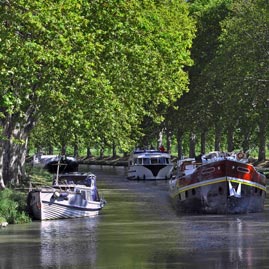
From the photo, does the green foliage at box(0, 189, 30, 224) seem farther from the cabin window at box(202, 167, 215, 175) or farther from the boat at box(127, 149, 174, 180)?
the boat at box(127, 149, 174, 180)

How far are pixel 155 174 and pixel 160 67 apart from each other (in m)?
26.9

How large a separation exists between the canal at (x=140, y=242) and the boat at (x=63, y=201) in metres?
0.56

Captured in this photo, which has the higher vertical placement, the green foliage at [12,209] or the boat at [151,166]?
the boat at [151,166]

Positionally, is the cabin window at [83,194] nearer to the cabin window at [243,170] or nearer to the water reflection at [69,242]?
the water reflection at [69,242]

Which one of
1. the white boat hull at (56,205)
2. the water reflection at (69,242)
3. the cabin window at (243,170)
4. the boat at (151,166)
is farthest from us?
the boat at (151,166)

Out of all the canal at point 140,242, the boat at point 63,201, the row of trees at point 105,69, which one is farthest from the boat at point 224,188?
the row of trees at point 105,69

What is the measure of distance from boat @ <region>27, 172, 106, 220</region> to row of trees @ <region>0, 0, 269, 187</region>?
282 centimetres

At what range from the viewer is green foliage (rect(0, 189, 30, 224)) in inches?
1224

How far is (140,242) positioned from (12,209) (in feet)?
24.8

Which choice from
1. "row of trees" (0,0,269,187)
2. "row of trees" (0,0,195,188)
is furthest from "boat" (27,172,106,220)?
"row of trees" (0,0,269,187)

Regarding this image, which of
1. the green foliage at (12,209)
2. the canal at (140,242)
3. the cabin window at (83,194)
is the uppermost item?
the cabin window at (83,194)

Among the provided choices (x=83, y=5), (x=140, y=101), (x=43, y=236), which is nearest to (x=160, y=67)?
(x=140, y=101)

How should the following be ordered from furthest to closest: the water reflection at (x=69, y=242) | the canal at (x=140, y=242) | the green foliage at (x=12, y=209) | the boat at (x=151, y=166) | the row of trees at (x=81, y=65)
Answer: the boat at (x=151, y=166) → the green foliage at (x=12, y=209) → the row of trees at (x=81, y=65) → the water reflection at (x=69, y=242) → the canal at (x=140, y=242)

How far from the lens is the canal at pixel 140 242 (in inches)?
862
